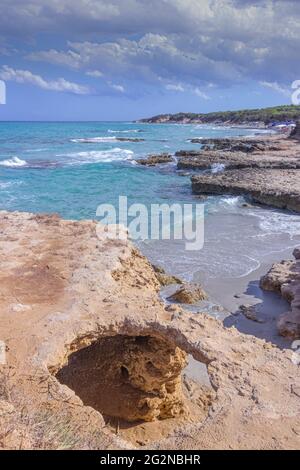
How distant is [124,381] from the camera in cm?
819

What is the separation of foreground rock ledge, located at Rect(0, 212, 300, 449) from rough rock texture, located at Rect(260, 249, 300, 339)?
11.9ft

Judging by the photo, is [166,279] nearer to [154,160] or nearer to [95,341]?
[95,341]

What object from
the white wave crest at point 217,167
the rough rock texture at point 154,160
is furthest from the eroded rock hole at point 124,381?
the rough rock texture at point 154,160

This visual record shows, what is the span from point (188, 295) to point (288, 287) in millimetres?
2804

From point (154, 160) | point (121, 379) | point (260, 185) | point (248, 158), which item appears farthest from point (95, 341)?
point (154, 160)

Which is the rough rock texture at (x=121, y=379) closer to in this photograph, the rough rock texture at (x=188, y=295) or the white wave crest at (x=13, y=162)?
the rough rock texture at (x=188, y=295)

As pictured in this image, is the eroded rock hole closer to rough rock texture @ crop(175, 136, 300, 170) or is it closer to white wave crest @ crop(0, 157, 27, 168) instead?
rough rock texture @ crop(175, 136, 300, 170)

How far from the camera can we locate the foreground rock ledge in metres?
5.02

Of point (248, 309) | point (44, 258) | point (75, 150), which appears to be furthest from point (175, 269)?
point (75, 150)

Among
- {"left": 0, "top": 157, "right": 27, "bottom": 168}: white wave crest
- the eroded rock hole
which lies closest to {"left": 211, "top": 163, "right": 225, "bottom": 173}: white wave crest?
{"left": 0, "top": 157, "right": 27, "bottom": 168}: white wave crest

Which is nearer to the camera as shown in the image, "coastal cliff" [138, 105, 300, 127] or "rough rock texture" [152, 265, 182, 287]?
"rough rock texture" [152, 265, 182, 287]

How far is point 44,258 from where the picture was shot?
9.82 meters

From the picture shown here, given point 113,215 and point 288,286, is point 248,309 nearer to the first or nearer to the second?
point 288,286

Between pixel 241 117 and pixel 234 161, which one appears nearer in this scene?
pixel 234 161
